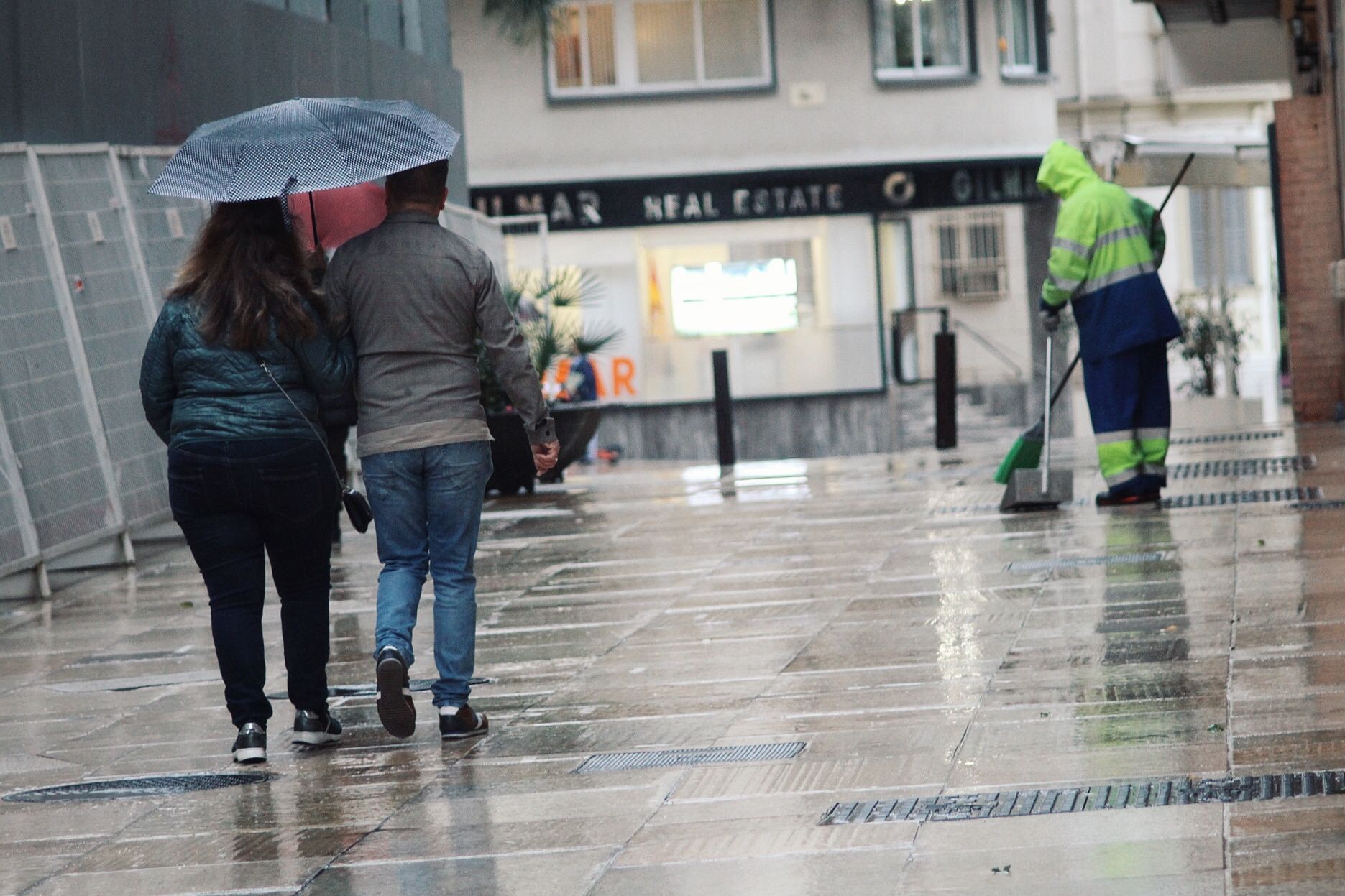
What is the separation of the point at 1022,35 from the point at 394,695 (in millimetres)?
24738

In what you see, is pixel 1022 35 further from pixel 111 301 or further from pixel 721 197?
pixel 111 301

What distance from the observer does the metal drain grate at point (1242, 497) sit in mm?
10281

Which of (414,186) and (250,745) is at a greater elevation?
(414,186)

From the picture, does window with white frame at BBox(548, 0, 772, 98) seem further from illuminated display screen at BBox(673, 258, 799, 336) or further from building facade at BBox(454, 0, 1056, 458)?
illuminated display screen at BBox(673, 258, 799, 336)

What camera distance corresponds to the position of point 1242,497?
10.6 m

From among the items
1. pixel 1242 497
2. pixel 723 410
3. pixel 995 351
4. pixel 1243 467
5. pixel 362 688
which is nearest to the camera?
pixel 362 688

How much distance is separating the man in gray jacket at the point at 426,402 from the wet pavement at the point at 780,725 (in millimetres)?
355

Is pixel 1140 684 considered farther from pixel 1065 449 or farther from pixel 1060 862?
pixel 1065 449

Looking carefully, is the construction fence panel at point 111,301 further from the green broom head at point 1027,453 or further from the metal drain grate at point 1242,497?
the metal drain grate at point 1242,497

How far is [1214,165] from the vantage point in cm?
2070

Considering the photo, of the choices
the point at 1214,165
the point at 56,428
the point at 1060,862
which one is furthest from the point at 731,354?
the point at 1060,862

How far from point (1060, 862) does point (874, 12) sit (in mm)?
24574

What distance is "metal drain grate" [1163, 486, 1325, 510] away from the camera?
10.3m

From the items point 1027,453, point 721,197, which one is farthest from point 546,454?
point 721,197
